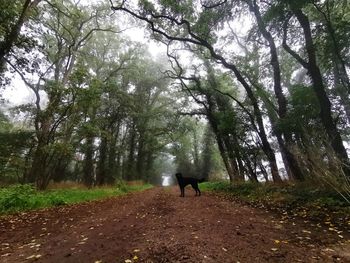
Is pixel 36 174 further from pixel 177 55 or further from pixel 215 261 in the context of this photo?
pixel 215 261

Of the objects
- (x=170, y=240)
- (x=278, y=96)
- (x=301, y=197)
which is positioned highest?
(x=278, y=96)

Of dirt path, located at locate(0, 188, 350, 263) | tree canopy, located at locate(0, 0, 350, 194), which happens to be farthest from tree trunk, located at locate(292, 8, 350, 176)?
dirt path, located at locate(0, 188, 350, 263)

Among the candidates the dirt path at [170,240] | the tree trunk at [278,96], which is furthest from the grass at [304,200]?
the tree trunk at [278,96]

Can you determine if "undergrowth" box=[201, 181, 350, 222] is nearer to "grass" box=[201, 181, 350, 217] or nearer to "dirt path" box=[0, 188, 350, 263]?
"grass" box=[201, 181, 350, 217]

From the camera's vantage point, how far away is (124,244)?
3914 millimetres

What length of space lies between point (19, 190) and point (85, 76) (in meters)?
7.04

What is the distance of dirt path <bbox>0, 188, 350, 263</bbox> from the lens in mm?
3355

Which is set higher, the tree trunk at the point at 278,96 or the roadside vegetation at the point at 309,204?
the tree trunk at the point at 278,96

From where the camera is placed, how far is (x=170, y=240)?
3.94 meters

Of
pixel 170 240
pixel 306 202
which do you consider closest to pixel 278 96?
pixel 306 202

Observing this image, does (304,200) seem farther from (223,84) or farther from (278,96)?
(223,84)

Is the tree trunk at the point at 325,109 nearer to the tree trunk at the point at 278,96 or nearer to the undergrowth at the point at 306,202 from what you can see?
the undergrowth at the point at 306,202

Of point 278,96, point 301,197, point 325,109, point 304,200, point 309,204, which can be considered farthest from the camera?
point 278,96

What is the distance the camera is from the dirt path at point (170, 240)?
336 centimetres
